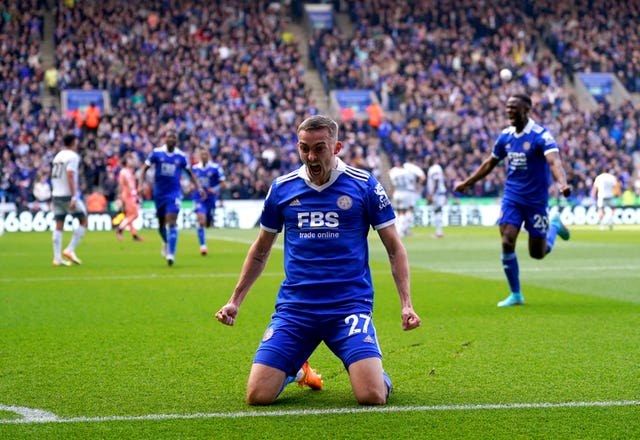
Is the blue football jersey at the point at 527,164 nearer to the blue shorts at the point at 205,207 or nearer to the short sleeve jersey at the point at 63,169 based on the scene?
the short sleeve jersey at the point at 63,169

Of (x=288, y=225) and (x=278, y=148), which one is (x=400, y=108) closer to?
(x=278, y=148)

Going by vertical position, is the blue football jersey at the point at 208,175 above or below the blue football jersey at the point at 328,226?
below

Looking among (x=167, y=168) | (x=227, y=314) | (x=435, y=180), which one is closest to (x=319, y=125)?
(x=227, y=314)

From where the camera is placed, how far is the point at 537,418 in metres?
5.72

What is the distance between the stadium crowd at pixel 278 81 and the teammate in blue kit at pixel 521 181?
2711 cm

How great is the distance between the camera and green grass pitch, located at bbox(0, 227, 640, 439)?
5.62 meters

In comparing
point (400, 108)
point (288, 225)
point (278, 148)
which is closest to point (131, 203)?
point (278, 148)

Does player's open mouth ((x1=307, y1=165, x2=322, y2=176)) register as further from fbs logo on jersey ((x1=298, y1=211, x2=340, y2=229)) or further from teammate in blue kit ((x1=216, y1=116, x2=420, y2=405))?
fbs logo on jersey ((x1=298, y1=211, x2=340, y2=229))

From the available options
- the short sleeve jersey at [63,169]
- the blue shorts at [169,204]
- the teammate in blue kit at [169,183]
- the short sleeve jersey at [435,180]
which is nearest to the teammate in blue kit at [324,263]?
the teammate in blue kit at [169,183]

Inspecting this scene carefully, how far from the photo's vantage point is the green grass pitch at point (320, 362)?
221 inches

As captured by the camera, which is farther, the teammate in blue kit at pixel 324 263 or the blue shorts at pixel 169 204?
the blue shorts at pixel 169 204

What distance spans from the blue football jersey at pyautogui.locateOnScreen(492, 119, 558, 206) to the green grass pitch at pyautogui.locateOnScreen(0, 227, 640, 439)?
126 cm

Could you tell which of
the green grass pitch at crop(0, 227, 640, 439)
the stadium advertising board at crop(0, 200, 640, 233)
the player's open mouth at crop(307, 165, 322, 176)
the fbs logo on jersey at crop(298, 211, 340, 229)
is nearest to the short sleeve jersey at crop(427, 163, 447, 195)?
the stadium advertising board at crop(0, 200, 640, 233)

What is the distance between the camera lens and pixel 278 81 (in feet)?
147
